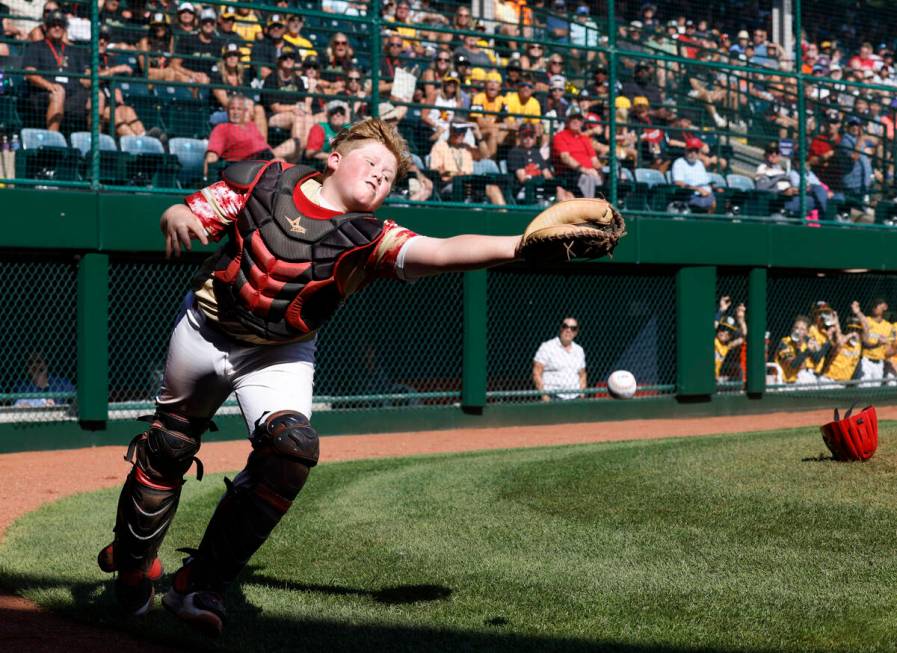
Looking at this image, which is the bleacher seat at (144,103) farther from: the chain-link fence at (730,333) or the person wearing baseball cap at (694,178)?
the chain-link fence at (730,333)

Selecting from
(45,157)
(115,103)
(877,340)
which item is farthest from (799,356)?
(45,157)

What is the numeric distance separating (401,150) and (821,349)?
13136mm

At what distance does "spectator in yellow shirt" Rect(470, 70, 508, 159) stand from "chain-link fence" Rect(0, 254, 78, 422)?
511 centimetres

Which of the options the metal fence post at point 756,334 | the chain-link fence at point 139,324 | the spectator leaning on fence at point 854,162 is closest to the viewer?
the chain-link fence at point 139,324

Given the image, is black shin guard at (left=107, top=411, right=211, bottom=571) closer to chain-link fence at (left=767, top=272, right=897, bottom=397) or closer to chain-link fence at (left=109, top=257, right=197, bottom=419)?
chain-link fence at (left=109, top=257, right=197, bottom=419)

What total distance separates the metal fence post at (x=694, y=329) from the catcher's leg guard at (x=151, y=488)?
36.6ft

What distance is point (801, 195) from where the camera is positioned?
16.0 meters

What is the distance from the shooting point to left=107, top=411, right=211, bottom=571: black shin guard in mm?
4270

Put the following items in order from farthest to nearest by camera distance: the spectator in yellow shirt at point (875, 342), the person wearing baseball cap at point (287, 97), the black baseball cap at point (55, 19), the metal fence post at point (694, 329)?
the spectator in yellow shirt at point (875, 342)
the metal fence post at point (694, 329)
the person wearing baseball cap at point (287, 97)
the black baseball cap at point (55, 19)

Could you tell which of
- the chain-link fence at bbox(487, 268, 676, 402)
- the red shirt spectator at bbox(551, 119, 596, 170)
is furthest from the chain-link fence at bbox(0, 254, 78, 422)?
the red shirt spectator at bbox(551, 119, 596, 170)

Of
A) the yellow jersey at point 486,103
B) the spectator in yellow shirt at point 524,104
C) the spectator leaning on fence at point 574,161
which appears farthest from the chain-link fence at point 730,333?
the yellow jersey at point 486,103

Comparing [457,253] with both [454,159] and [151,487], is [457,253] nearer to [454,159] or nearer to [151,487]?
[151,487]

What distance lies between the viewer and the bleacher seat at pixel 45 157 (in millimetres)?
11102

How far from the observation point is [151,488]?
4.28 meters
